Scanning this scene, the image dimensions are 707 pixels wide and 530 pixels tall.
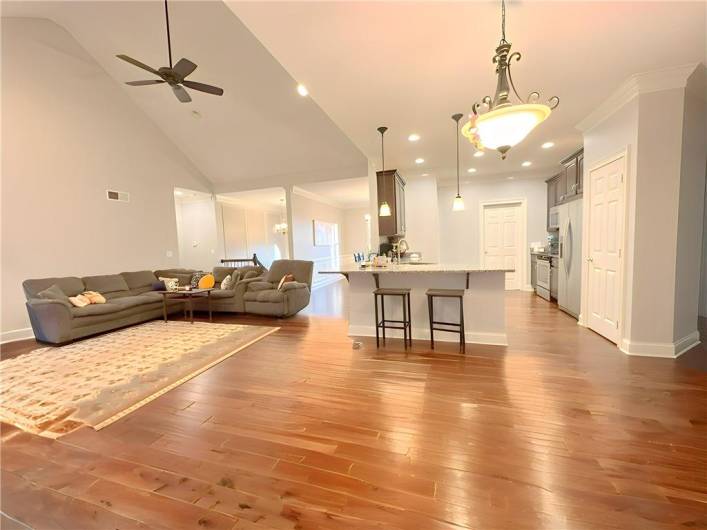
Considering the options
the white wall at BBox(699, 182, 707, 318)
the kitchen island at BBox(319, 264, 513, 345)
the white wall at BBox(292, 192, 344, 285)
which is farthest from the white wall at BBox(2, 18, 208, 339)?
the white wall at BBox(699, 182, 707, 318)

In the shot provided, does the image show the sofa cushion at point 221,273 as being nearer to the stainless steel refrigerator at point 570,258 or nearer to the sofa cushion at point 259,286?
the sofa cushion at point 259,286

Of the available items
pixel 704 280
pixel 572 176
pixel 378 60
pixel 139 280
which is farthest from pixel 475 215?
pixel 139 280

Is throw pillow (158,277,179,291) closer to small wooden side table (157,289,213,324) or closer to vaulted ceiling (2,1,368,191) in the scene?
small wooden side table (157,289,213,324)

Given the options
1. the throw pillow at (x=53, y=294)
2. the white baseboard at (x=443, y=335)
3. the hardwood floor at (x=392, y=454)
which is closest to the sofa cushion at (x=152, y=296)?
the throw pillow at (x=53, y=294)

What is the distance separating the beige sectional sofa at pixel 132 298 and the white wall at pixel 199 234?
2808mm

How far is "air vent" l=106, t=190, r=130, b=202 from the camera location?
5.68 m

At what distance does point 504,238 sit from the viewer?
7.12 metres

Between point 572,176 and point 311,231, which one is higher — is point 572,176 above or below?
above

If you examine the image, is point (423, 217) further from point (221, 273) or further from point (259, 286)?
point (221, 273)

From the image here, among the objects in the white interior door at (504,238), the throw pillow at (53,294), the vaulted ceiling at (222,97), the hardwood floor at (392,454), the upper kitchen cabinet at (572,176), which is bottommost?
the hardwood floor at (392,454)

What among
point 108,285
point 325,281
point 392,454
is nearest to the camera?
point 392,454

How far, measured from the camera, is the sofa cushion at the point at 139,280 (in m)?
5.59

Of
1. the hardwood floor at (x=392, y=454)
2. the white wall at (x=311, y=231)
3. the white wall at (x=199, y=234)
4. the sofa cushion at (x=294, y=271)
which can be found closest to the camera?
the hardwood floor at (x=392, y=454)

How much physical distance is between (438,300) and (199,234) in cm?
812
